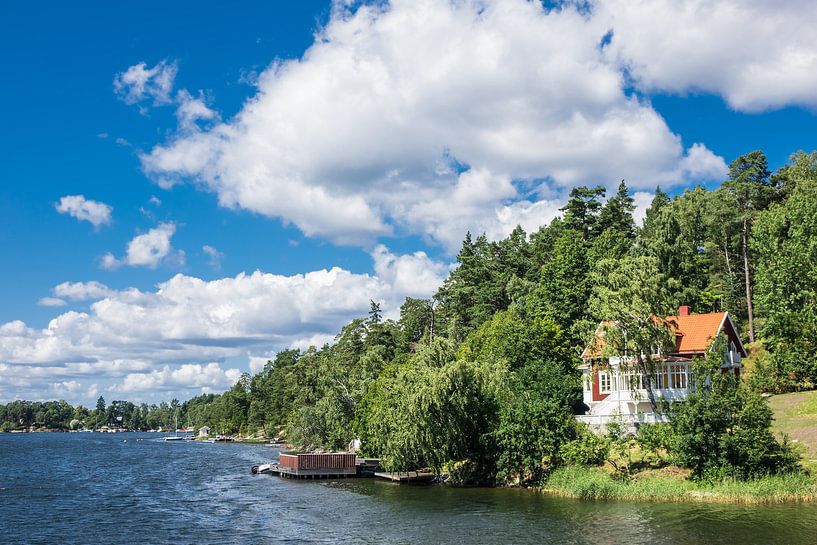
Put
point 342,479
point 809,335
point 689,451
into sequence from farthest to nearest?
point 342,479
point 809,335
point 689,451

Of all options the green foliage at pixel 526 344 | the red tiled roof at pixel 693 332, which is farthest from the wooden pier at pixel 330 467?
the red tiled roof at pixel 693 332

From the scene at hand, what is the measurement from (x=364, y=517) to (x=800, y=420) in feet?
115

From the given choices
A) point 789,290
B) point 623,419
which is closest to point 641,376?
point 623,419

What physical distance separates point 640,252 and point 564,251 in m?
8.74

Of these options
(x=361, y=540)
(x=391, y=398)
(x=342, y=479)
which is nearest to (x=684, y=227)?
(x=391, y=398)

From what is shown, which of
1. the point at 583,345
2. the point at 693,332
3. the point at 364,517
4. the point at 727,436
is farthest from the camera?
the point at 583,345

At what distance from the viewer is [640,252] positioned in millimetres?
80500

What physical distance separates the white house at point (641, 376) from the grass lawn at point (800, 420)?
5.26m

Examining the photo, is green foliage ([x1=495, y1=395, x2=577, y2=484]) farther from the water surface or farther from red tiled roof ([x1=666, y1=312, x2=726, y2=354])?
red tiled roof ([x1=666, y1=312, x2=726, y2=354])

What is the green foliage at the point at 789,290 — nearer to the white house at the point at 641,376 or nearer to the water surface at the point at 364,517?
the white house at the point at 641,376

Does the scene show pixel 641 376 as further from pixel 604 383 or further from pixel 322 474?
pixel 322 474

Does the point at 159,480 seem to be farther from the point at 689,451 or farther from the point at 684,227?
the point at 684,227

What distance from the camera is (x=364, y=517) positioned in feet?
146

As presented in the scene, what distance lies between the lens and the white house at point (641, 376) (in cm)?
5862
